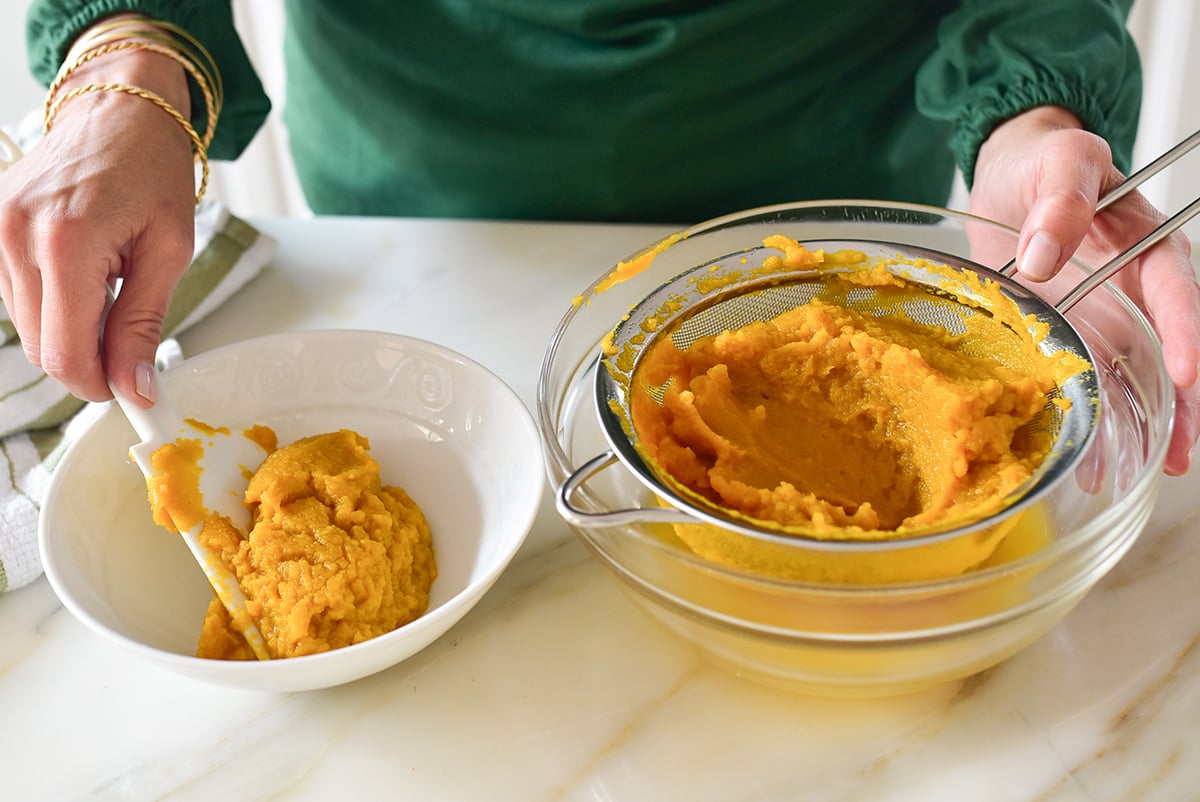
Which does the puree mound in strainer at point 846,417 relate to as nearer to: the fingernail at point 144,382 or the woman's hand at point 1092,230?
the woman's hand at point 1092,230

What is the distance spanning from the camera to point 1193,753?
788mm

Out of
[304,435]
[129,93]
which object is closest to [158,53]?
[129,93]

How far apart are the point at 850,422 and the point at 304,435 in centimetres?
54

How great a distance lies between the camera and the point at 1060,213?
0.92 meters

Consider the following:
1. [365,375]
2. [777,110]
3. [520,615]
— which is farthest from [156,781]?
[777,110]

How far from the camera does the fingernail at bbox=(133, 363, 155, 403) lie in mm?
949

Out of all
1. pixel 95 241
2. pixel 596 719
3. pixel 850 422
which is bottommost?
pixel 596 719

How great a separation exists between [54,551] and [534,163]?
865 mm

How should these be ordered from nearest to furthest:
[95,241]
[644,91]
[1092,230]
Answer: [95,241] → [1092,230] → [644,91]

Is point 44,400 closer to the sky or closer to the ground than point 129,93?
closer to the ground

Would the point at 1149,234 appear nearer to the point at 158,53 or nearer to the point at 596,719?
the point at 596,719

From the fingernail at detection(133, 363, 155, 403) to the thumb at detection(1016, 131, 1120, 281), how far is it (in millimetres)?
773

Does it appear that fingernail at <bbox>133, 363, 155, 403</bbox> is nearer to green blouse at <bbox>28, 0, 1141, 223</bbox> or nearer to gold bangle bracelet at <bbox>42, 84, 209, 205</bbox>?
gold bangle bracelet at <bbox>42, 84, 209, 205</bbox>

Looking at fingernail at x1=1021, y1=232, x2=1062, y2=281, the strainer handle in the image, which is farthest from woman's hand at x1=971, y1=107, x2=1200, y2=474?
the strainer handle
